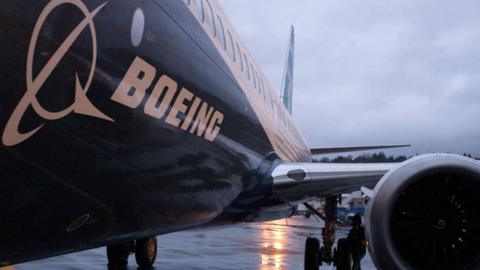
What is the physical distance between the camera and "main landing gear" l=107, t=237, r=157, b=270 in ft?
31.6

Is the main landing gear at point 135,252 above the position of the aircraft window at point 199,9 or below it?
below

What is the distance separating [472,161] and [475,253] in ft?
2.59

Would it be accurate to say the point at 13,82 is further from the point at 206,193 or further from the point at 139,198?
the point at 206,193

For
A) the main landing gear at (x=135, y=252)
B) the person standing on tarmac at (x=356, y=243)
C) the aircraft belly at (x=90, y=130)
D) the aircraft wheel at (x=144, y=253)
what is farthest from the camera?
the aircraft wheel at (x=144, y=253)

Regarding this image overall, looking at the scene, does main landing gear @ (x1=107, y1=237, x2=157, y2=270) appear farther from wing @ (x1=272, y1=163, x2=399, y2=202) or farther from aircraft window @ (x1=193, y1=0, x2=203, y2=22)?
aircraft window @ (x1=193, y1=0, x2=203, y2=22)

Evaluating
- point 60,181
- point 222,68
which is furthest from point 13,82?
point 222,68

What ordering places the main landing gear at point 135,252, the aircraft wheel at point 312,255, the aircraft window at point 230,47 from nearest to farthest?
1. the aircraft window at point 230,47
2. the aircraft wheel at point 312,255
3. the main landing gear at point 135,252

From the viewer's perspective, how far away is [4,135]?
6.22 ft

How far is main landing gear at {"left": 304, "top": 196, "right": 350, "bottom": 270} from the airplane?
3.77 metres

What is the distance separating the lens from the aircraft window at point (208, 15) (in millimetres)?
4422

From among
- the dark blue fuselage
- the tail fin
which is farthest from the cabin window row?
the tail fin

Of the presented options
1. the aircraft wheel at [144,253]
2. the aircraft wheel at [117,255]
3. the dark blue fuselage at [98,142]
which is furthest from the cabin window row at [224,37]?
the aircraft wheel at [144,253]

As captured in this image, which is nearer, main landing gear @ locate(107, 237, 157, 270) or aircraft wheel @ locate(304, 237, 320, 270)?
aircraft wheel @ locate(304, 237, 320, 270)

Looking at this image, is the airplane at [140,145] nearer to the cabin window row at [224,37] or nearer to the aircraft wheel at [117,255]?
the cabin window row at [224,37]
